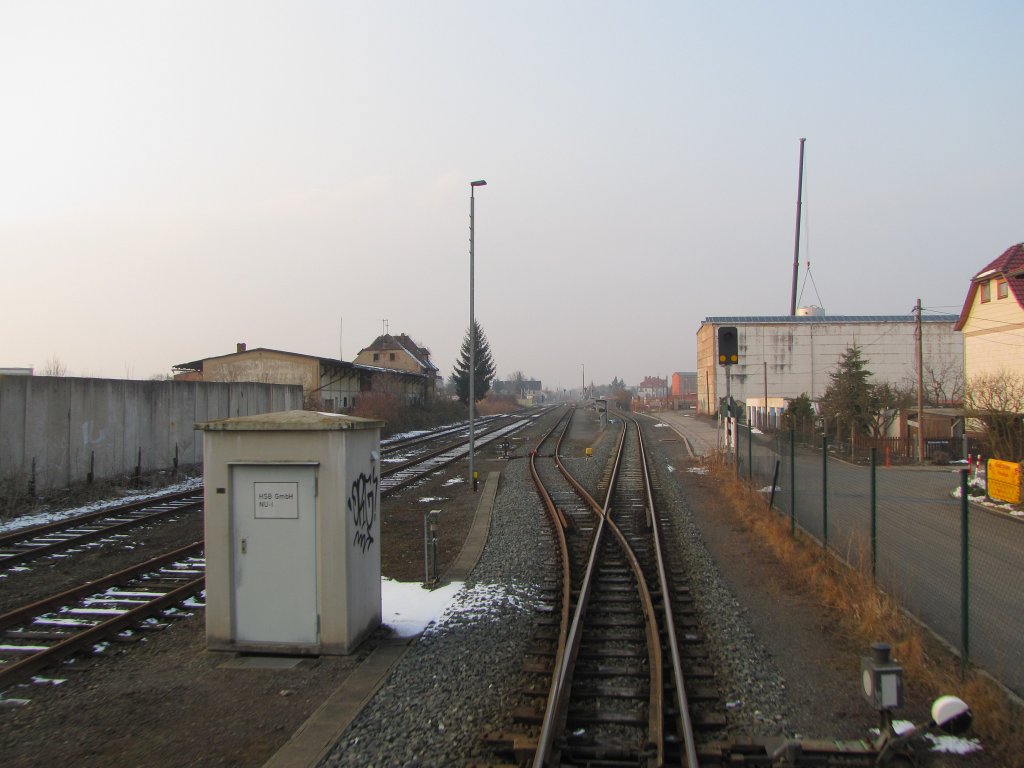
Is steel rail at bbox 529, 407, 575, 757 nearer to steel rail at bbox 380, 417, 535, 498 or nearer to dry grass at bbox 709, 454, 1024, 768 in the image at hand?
dry grass at bbox 709, 454, 1024, 768

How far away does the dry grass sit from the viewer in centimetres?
475

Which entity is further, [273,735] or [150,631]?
[150,631]

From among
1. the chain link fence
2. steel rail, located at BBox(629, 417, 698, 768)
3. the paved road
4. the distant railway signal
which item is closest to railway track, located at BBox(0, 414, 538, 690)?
steel rail, located at BBox(629, 417, 698, 768)

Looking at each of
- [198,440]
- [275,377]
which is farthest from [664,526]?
[275,377]

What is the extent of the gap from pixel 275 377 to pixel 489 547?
113ft

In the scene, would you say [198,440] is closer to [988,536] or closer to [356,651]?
[356,651]

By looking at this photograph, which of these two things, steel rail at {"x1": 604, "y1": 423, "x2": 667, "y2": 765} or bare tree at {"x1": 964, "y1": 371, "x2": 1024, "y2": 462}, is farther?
bare tree at {"x1": 964, "y1": 371, "x2": 1024, "y2": 462}

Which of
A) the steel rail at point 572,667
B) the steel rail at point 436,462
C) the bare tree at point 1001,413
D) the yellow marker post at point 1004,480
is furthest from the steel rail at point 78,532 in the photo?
the bare tree at point 1001,413

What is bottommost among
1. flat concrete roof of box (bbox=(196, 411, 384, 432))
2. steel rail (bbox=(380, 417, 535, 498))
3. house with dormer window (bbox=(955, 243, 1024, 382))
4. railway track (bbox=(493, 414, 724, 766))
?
steel rail (bbox=(380, 417, 535, 498))

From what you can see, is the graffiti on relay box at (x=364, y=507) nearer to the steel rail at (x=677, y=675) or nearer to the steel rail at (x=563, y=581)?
the steel rail at (x=563, y=581)

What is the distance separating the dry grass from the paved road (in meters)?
0.28

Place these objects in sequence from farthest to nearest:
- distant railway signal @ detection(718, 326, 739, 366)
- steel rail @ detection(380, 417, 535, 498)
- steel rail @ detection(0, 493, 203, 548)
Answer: steel rail @ detection(380, 417, 535, 498), distant railway signal @ detection(718, 326, 739, 366), steel rail @ detection(0, 493, 203, 548)

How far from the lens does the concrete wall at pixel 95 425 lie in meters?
15.7

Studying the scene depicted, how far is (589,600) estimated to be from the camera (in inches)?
317
